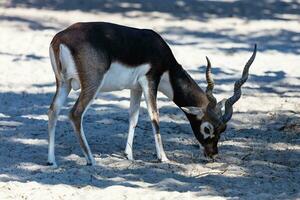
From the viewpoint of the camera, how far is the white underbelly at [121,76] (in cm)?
995

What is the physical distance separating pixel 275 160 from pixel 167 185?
2.08 metres

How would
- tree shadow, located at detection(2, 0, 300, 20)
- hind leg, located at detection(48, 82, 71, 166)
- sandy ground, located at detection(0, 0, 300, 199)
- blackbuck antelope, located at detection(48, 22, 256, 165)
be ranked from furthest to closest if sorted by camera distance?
tree shadow, located at detection(2, 0, 300, 20), hind leg, located at detection(48, 82, 71, 166), blackbuck antelope, located at detection(48, 22, 256, 165), sandy ground, located at detection(0, 0, 300, 199)

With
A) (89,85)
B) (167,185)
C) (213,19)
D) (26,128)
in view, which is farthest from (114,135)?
(213,19)

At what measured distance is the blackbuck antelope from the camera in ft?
31.9

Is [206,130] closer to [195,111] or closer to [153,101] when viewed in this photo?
[195,111]

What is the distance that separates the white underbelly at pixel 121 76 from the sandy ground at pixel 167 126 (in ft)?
2.88

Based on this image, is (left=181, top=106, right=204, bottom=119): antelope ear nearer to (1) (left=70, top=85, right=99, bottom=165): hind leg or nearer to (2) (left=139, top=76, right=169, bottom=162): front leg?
(2) (left=139, top=76, right=169, bottom=162): front leg

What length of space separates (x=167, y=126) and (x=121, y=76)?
253 centimetres

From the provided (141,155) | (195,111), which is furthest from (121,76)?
(141,155)

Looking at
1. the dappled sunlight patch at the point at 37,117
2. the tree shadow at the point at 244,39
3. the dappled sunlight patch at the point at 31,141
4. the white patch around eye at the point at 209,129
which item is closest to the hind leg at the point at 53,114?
the dappled sunlight patch at the point at 31,141

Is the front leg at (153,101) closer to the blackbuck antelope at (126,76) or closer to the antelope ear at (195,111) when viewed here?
the blackbuck antelope at (126,76)

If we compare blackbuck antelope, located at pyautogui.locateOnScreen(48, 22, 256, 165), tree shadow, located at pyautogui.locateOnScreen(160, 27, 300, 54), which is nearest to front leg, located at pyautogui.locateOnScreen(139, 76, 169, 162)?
blackbuck antelope, located at pyautogui.locateOnScreen(48, 22, 256, 165)

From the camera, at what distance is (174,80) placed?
10.6m

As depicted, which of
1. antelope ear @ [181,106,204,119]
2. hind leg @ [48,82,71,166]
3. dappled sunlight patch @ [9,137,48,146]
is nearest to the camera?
hind leg @ [48,82,71,166]
